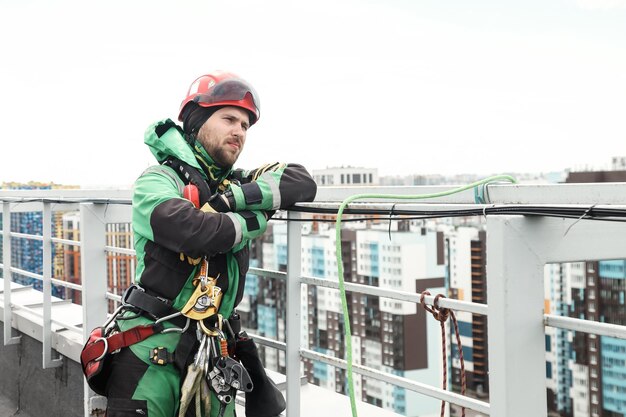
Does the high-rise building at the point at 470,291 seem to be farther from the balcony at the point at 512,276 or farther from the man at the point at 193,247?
the man at the point at 193,247

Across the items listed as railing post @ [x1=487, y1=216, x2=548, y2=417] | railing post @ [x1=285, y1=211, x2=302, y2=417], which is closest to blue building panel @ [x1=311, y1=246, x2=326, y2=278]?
railing post @ [x1=285, y1=211, x2=302, y2=417]

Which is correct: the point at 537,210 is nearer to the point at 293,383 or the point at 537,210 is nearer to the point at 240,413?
the point at 293,383

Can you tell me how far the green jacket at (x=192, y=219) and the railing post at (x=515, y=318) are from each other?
0.81 m

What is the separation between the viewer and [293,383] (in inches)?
89.0

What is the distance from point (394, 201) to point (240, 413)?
133cm

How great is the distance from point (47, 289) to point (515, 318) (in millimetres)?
3030

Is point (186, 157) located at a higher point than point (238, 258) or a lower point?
higher

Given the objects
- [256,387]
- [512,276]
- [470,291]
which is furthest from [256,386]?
[470,291]

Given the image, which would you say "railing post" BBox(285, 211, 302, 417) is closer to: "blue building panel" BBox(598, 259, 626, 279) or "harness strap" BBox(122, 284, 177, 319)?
"harness strap" BBox(122, 284, 177, 319)

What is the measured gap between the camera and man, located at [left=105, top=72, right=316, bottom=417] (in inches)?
76.0

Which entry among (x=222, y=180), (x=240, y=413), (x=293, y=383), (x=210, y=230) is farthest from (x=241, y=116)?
(x=240, y=413)

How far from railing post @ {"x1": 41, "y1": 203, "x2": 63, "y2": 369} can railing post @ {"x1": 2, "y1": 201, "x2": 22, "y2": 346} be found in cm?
67

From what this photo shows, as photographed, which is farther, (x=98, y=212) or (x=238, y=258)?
(x=98, y=212)

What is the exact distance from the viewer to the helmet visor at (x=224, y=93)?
6.93 ft
